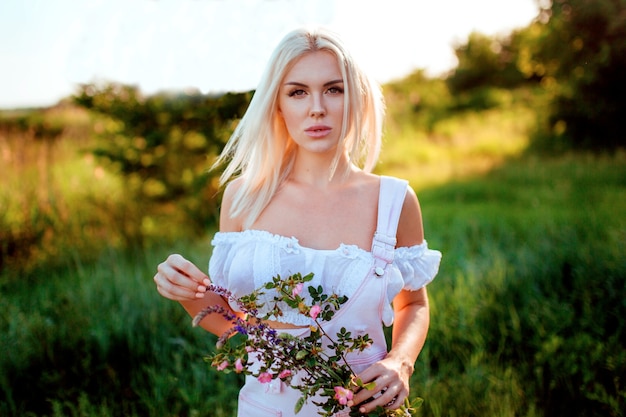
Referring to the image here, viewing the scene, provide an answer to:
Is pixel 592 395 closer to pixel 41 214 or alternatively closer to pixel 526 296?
pixel 526 296

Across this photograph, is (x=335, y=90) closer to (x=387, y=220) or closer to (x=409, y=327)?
(x=387, y=220)

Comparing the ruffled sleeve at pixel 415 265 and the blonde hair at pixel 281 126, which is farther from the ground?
the blonde hair at pixel 281 126

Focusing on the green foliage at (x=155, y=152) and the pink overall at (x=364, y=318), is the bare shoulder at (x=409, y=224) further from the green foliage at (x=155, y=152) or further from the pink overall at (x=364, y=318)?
the green foliage at (x=155, y=152)

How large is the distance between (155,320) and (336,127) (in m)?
2.28

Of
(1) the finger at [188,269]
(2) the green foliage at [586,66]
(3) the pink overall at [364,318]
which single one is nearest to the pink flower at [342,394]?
(3) the pink overall at [364,318]

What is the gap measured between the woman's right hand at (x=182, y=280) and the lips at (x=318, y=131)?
1.82ft

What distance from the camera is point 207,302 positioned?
1806 mm

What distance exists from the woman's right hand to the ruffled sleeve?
0.62 metres

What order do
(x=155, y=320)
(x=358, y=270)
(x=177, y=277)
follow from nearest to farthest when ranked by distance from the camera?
(x=177, y=277) < (x=358, y=270) < (x=155, y=320)

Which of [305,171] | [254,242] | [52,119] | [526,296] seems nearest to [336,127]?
[305,171]

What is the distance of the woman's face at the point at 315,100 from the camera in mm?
1785

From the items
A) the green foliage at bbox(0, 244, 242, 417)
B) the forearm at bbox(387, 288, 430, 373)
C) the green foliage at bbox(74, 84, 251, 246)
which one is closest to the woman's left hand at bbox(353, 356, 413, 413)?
the forearm at bbox(387, 288, 430, 373)

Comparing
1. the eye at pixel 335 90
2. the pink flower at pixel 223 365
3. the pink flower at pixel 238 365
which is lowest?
the pink flower at pixel 223 365

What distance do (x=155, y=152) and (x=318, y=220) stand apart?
506cm
